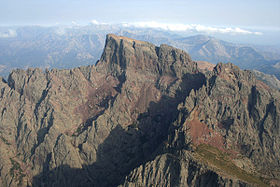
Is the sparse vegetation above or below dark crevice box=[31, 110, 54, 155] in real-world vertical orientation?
above

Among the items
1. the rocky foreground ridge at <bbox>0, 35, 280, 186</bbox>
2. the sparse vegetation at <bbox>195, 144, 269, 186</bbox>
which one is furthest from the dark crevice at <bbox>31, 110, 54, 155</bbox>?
the sparse vegetation at <bbox>195, 144, 269, 186</bbox>

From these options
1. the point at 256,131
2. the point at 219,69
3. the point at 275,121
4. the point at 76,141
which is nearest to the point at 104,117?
the point at 76,141

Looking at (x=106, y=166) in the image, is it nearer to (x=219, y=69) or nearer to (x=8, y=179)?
(x=8, y=179)

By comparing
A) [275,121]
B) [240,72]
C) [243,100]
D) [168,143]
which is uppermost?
[240,72]

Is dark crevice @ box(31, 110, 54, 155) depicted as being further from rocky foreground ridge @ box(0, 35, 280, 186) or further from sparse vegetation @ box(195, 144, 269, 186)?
sparse vegetation @ box(195, 144, 269, 186)

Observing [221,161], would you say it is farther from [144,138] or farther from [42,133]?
[42,133]

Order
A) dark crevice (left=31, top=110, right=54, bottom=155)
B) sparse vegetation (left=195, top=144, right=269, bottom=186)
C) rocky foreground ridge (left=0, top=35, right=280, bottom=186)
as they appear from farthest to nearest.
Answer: dark crevice (left=31, top=110, right=54, bottom=155) < rocky foreground ridge (left=0, top=35, right=280, bottom=186) < sparse vegetation (left=195, top=144, right=269, bottom=186)

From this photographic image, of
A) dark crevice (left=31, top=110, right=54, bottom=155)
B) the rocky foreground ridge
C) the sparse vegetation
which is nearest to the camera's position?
the sparse vegetation

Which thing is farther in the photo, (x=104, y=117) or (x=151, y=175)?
(x=104, y=117)
